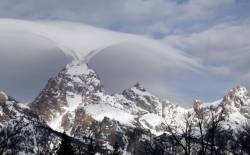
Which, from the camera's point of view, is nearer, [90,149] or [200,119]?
[200,119]

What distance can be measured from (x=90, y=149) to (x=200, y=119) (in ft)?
149

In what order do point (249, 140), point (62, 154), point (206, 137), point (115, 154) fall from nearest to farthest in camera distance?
point (206, 137) → point (249, 140) → point (62, 154) → point (115, 154)

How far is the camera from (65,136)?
90.9 meters

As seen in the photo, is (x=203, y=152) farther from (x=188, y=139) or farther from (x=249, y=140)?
(x=249, y=140)

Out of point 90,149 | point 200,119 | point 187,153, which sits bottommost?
point 187,153

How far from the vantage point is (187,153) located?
1863 inches

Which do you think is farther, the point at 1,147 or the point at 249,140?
the point at 249,140

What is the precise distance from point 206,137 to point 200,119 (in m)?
1.73

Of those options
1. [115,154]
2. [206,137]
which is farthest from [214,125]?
[115,154]

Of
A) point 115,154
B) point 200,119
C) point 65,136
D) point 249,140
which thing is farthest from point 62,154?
point 200,119

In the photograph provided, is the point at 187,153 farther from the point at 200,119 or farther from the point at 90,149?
the point at 90,149

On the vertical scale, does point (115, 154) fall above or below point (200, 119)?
above

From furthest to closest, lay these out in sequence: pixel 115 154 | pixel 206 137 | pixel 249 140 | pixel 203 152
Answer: pixel 115 154
pixel 249 140
pixel 206 137
pixel 203 152

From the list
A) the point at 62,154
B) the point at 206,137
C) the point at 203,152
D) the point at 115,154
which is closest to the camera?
the point at 203,152
